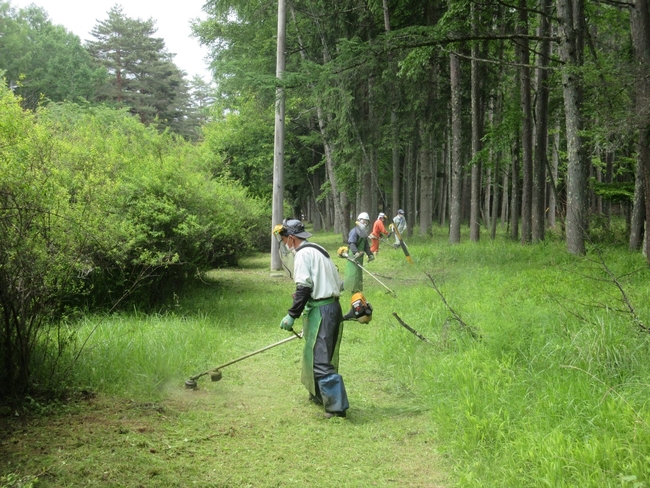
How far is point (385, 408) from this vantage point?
19.2 feet

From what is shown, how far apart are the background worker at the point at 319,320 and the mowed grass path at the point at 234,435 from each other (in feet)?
0.94

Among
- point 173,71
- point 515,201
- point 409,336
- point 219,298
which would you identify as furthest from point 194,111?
point 409,336

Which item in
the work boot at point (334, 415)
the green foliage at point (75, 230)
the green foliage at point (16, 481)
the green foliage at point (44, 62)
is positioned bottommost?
the work boot at point (334, 415)

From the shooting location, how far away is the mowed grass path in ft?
13.2

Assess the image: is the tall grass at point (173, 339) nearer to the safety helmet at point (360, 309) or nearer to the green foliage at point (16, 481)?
the green foliage at point (16, 481)

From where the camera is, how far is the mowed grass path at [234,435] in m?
4.03

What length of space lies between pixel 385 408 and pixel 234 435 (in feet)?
5.69

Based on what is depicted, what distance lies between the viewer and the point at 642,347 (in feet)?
16.6

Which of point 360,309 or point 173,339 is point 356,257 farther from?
point 360,309

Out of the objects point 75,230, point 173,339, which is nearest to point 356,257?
point 173,339

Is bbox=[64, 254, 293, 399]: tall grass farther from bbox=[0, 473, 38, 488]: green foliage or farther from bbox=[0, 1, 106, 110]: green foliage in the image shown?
bbox=[0, 1, 106, 110]: green foliage

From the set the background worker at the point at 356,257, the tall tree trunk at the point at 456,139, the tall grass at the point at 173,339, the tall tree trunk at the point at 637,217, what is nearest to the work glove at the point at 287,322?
the tall grass at the point at 173,339

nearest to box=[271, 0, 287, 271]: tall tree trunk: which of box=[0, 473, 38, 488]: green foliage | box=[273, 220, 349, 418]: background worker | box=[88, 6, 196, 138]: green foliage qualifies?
box=[273, 220, 349, 418]: background worker

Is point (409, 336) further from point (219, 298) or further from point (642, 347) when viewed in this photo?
point (219, 298)
